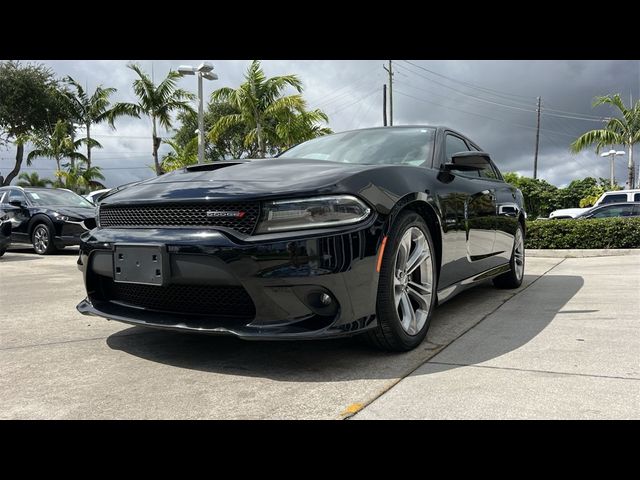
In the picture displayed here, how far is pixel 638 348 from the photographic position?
283 centimetres

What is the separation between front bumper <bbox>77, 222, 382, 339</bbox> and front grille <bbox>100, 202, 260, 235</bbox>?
67mm

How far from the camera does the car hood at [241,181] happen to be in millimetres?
2420

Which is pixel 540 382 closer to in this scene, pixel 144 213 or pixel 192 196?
pixel 192 196

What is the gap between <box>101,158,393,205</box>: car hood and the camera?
7.94 feet

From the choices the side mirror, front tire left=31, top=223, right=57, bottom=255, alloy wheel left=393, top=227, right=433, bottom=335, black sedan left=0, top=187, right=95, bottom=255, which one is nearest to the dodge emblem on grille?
alloy wheel left=393, top=227, right=433, bottom=335

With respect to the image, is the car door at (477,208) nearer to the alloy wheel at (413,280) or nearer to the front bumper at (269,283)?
the alloy wheel at (413,280)

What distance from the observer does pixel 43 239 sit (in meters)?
9.44

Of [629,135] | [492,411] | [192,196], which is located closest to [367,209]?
[192,196]

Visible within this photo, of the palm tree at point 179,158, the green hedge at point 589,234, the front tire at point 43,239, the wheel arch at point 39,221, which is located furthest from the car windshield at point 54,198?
the palm tree at point 179,158

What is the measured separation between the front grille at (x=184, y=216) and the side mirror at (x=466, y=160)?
5.29 feet

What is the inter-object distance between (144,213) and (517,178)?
26.8 m

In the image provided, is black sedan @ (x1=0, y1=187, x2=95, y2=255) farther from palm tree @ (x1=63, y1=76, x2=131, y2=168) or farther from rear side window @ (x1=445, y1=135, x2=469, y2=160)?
palm tree @ (x1=63, y1=76, x2=131, y2=168)

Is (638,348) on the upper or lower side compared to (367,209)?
lower

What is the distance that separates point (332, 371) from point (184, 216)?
3.46 ft
